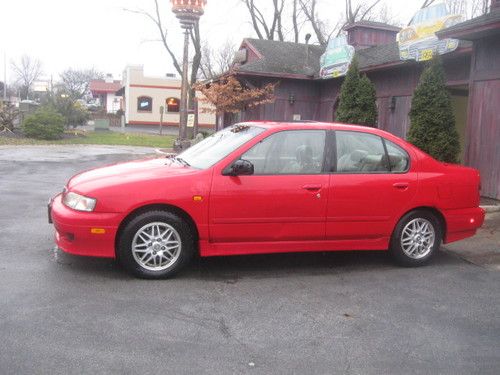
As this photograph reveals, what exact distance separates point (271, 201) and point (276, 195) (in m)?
0.08

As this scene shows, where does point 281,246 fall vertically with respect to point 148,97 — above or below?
below

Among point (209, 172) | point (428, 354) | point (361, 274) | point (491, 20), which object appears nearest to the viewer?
point (428, 354)

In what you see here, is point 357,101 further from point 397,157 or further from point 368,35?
point 397,157

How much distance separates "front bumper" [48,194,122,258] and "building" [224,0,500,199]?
23.0 feet

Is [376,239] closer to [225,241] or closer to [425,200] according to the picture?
[425,200]

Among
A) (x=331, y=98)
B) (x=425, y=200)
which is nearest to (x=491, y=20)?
(x=425, y=200)

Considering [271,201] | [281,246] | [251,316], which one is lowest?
[251,316]

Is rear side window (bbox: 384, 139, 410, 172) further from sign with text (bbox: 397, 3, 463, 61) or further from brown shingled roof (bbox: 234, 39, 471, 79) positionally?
brown shingled roof (bbox: 234, 39, 471, 79)

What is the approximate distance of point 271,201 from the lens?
551 centimetres

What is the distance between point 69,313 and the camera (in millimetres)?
4379

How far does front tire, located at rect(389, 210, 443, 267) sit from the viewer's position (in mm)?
6070

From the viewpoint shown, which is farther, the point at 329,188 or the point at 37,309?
the point at 329,188

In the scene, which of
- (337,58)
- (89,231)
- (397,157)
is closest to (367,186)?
(397,157)

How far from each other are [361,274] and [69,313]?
2958mm
